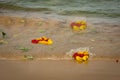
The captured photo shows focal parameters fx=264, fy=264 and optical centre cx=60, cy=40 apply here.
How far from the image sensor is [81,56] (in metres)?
5.00

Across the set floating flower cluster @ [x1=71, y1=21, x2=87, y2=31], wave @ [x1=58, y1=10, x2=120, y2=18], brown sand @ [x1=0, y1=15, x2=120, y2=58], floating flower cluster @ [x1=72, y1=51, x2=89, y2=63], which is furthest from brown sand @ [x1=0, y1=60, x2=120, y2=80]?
wave @ [x1=58, y1=10, x2=120, y2=18]

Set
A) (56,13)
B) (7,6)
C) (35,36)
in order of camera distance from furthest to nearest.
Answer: (7,6)
(56,13)
(35,36)

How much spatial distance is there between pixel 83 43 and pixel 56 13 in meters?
3.22

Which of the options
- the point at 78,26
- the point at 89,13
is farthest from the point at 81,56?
the point at 89,13

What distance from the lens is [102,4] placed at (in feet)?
33.0

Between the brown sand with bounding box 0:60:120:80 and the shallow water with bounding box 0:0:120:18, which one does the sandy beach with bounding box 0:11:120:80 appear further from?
the shallow water with bounding box 0:0:120:18

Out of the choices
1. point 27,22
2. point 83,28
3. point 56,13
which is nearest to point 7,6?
point 56,13

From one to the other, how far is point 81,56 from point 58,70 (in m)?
0.69

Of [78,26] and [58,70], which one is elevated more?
[78,26]

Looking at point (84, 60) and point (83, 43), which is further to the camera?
point (83, 43)

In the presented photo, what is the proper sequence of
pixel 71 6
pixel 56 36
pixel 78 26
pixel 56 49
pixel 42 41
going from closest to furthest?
pixel 56 49
pixel 42 41
pixel 56 36
pixel 78 26
pixel 71 6

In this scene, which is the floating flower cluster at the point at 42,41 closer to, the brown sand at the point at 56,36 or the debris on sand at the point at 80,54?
the brown sand at the point at 56,36

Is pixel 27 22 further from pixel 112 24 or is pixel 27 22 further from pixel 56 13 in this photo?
pixel 112 24

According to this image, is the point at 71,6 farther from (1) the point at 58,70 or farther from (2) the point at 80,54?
(1) the point at 58,70
